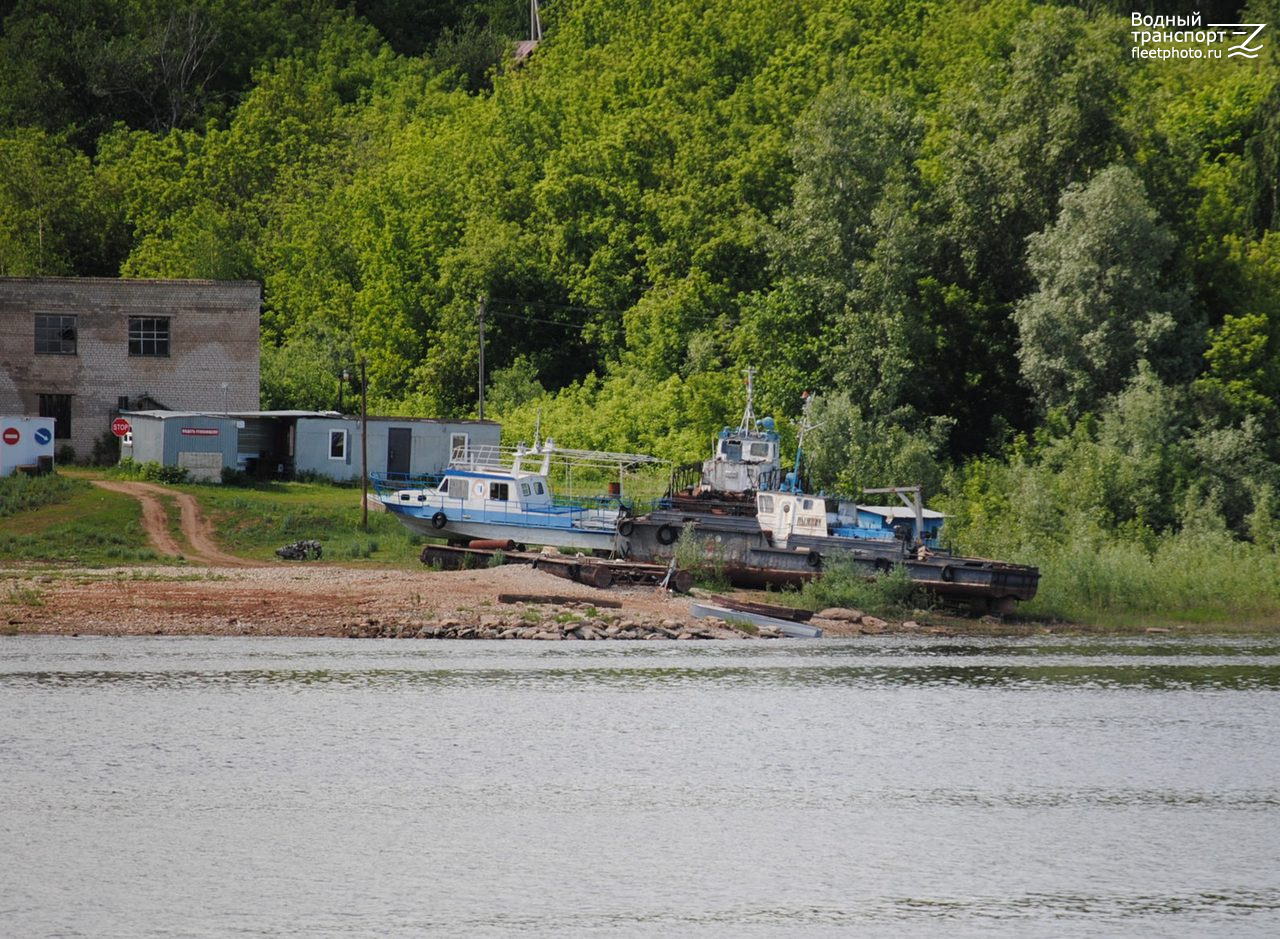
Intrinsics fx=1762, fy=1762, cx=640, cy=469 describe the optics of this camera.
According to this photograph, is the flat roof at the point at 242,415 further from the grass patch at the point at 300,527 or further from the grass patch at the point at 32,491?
→ the grass patch at the point at 32,491

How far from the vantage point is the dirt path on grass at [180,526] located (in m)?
50.8

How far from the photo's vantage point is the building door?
210 ft

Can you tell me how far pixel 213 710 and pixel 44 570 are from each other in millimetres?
15080

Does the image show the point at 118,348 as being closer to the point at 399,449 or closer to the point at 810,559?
the point at 399,449

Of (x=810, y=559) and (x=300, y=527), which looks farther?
(x=300, y=527)

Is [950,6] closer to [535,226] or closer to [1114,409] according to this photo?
Answer: [535,226]

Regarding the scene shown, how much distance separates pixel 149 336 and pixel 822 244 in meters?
25.9

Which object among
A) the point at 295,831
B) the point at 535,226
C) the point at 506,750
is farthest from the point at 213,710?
the point at 535,226

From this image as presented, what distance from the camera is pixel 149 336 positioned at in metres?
66.5

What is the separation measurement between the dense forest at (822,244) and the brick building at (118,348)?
1074 centimetres

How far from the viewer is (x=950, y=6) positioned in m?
90.4

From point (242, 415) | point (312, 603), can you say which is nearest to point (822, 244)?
point (242, 415)

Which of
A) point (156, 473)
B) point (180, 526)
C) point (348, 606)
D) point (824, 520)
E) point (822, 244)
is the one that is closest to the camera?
point (348, 606)

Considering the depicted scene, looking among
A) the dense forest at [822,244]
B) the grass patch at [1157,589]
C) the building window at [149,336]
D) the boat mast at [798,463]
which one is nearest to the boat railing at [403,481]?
the dense forest at [822,244]
